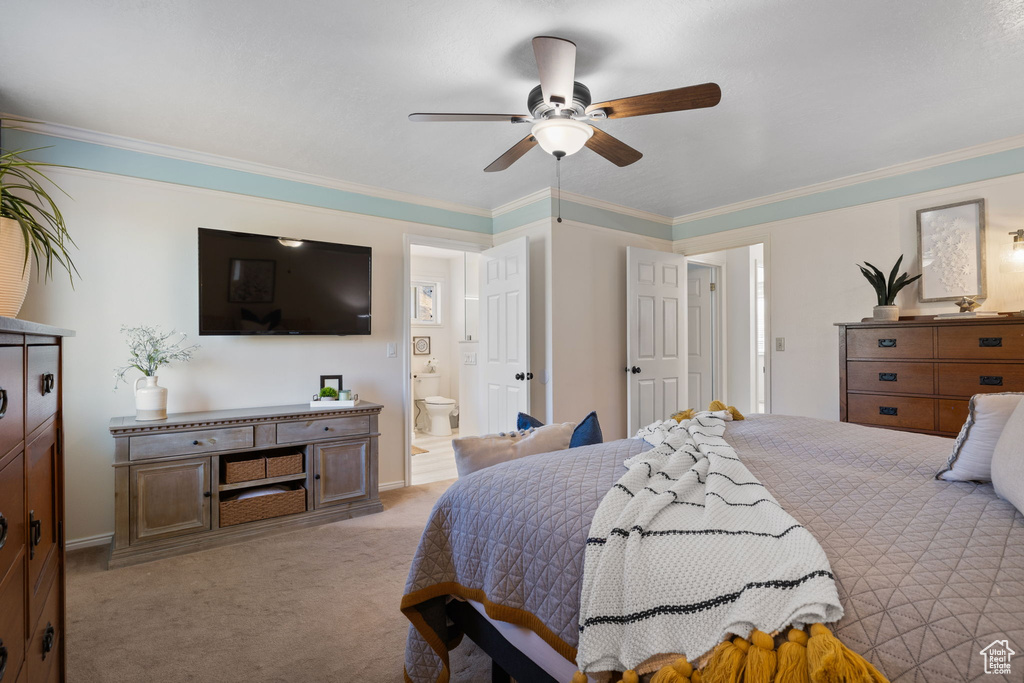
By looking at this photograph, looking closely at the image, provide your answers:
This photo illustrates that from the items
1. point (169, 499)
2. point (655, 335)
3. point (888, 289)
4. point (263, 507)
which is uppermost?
point (888, 289)

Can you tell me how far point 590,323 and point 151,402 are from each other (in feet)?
10.2

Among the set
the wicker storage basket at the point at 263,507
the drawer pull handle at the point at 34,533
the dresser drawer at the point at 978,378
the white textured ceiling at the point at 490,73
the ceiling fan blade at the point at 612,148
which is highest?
the white textured ceiling at the point at 490,73

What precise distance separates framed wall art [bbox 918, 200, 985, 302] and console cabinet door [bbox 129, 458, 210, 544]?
473cm

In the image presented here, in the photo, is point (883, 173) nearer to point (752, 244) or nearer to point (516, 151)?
point (752, 244)

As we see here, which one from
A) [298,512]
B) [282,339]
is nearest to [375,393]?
[282,339]

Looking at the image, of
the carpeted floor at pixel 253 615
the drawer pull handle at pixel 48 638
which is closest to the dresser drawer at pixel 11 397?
the drawer pull handle at pixel 48 638

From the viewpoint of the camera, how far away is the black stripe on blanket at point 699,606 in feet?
2.66

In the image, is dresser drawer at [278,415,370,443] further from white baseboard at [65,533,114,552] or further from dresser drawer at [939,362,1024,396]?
dresser drawer at [939,362,1024,396]

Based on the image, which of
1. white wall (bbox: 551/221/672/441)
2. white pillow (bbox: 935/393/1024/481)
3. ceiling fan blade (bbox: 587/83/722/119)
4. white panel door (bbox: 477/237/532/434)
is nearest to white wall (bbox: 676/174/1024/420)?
white wall (bbox: 551/221/672/441)

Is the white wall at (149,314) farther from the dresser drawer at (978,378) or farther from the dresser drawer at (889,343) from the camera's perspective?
the dresser drawer at (978,378)

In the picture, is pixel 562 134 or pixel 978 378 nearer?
pixel 562 134

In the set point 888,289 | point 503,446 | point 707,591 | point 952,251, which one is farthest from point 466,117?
point 952,251

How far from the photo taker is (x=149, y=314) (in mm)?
3070

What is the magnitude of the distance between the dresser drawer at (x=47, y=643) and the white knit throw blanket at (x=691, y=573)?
123 cm
